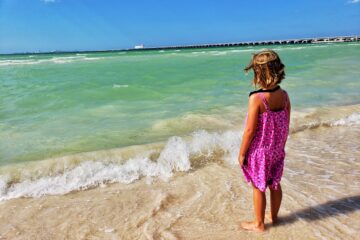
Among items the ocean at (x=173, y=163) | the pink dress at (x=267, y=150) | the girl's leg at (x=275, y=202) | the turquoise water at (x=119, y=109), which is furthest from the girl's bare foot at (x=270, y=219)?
the turquoise water at (x=119, y=109)

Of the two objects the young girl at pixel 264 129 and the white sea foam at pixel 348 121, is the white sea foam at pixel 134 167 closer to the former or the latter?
the young girl at pixel 264 129

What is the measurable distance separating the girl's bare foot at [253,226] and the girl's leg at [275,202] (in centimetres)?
17

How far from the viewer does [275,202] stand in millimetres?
3250

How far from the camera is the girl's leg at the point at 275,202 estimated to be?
3.20m

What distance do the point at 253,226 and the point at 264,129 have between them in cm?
89

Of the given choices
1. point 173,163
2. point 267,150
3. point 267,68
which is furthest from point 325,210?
point 173,163

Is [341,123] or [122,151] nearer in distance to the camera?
[122,151]

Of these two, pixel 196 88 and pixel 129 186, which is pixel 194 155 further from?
pixel 196 88

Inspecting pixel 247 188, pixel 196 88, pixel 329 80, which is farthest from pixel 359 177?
pixel 329 80

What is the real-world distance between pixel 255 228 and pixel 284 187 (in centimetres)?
110

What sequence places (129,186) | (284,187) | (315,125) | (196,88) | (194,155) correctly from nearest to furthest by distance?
(284,187)
(129,186)
(194,155)
(315,125)
(196,88)

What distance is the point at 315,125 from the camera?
6.91m

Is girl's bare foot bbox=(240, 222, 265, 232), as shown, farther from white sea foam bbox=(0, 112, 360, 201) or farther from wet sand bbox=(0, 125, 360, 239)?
white sea foam bbox=(0, 112, 360, 201)

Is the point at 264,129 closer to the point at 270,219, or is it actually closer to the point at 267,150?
the point at 267,150
